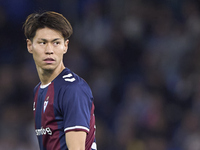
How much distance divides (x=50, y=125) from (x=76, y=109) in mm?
324

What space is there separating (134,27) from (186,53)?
3.85 feet

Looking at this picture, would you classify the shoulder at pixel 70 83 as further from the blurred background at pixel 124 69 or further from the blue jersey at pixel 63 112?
the blurred background at pixel 124 69

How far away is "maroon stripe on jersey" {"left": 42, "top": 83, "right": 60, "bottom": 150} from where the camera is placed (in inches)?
125

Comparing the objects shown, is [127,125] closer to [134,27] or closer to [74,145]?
[134,27]

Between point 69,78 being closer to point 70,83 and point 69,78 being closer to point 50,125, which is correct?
point 70,83

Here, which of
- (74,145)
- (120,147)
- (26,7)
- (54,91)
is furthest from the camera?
(26,7)

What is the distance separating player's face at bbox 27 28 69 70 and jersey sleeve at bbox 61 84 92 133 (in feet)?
1.19

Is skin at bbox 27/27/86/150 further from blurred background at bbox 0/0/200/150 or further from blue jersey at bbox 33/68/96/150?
blurred background at bbox 0/0/200/150

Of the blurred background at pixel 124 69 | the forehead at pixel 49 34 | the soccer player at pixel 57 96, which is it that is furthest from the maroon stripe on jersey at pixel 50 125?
the blurred background at pixel 124 69

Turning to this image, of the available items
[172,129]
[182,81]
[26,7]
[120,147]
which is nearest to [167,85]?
[182,81]

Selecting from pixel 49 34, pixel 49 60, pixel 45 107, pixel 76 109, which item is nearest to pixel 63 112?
pixel 76 109

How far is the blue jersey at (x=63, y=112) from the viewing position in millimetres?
3004

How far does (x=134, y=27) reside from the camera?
8.62 meters

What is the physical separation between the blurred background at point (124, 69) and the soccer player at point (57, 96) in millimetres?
4171
